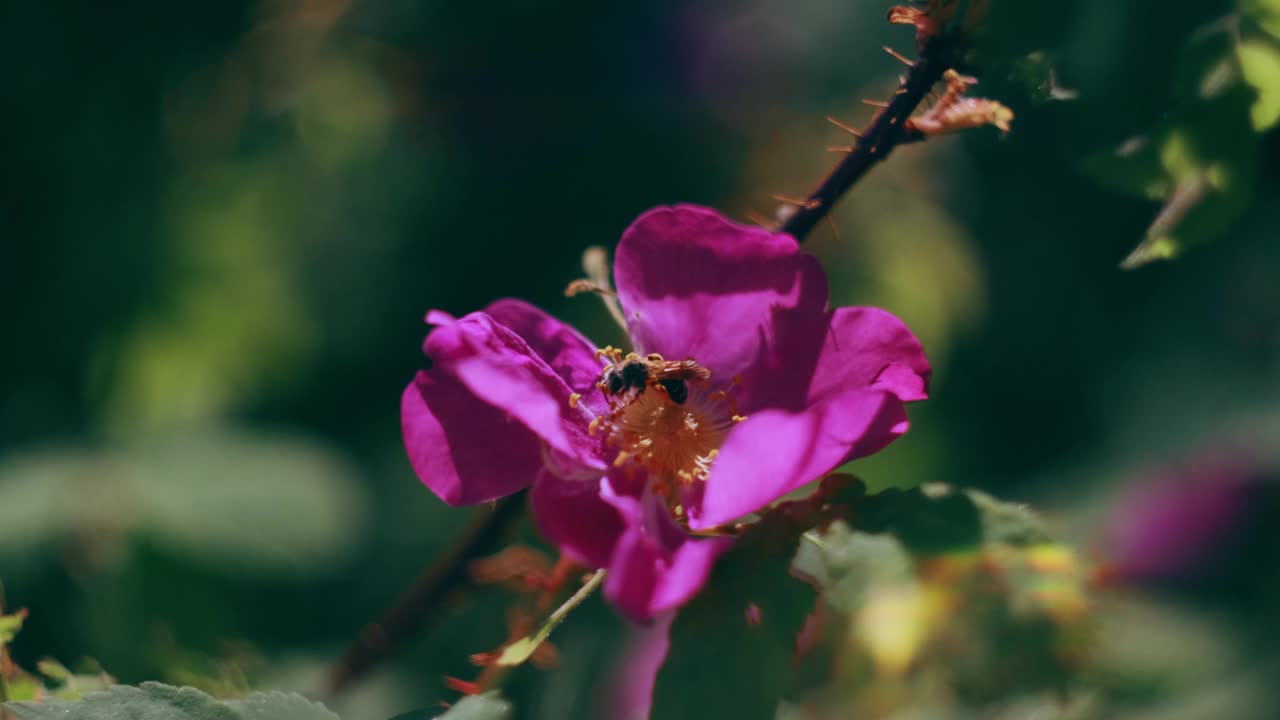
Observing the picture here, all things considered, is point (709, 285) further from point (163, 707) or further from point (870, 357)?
point (163, 707)

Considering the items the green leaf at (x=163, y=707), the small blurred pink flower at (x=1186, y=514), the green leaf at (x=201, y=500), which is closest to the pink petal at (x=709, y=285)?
the green leaf at (x=163, y=707)

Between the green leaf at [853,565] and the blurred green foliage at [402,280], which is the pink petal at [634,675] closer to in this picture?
the blurred green foliage at [402,280]

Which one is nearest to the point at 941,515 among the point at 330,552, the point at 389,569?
the point at 330,552

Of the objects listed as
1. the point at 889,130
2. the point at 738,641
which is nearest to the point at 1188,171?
the point at 889,130

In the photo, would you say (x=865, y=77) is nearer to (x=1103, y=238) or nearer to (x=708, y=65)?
(x=708, y=65)

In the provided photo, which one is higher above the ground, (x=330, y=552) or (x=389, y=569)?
(x=330, y=552)

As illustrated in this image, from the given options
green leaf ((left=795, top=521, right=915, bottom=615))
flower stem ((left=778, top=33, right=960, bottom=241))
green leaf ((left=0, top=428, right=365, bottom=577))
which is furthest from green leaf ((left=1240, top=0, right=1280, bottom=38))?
green leaf ((left=0, top=428, right=365, bottom=577))

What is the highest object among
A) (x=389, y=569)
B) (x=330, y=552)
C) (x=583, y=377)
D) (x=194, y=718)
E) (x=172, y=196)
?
(x=583, y=377)
